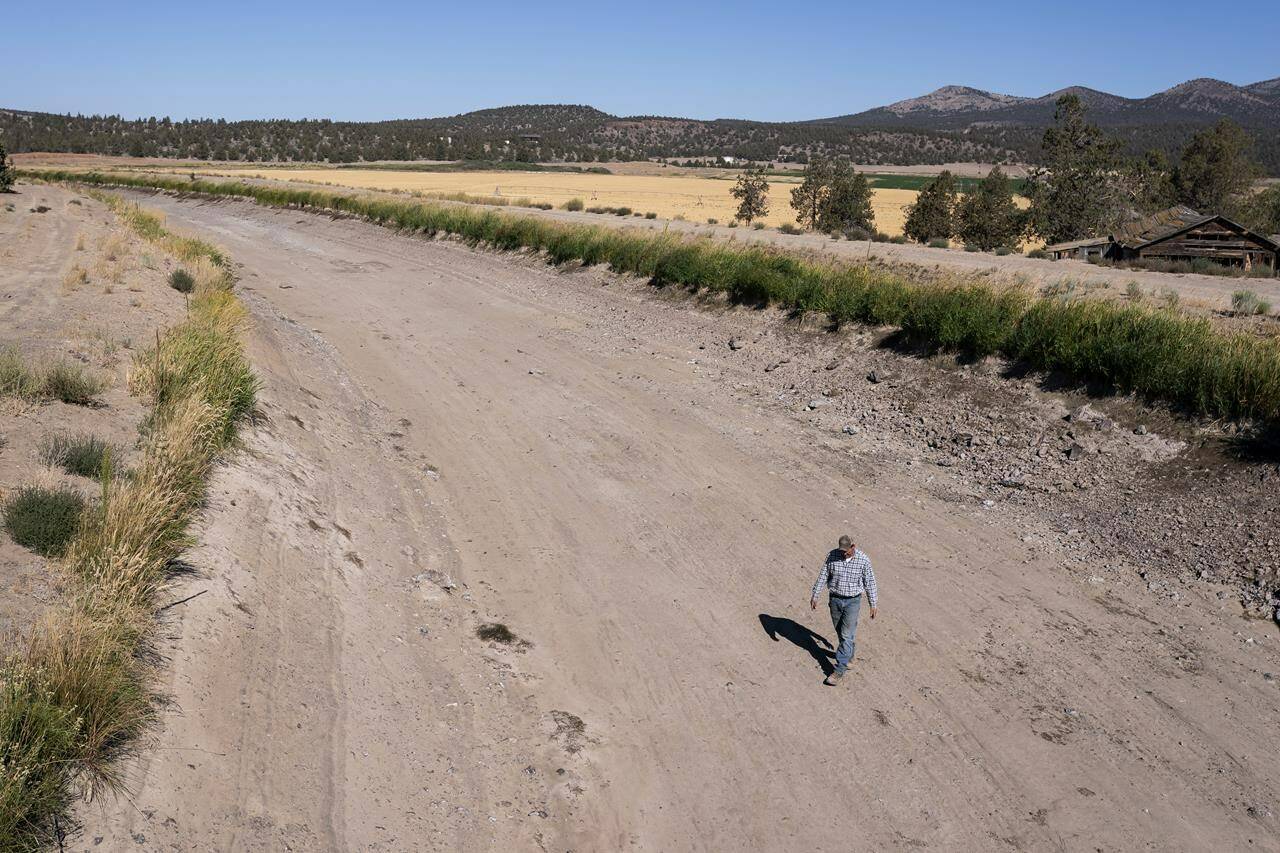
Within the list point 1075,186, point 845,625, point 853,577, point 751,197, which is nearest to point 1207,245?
point 1075,186

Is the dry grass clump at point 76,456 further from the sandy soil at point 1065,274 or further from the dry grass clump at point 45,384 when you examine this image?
the sandy soil at point 1065,274

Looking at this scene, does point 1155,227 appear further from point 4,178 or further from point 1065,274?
point 4,178

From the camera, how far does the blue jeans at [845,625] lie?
7.90 metres

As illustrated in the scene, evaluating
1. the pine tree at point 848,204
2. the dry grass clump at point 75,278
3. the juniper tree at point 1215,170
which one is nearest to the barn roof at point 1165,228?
the pine tree at point 848,204

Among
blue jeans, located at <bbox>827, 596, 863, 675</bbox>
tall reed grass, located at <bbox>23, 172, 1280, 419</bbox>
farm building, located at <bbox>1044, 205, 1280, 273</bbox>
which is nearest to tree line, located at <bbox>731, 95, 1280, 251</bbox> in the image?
farm building, located at <bbox>1044, 205, 1280, 273</bbox>

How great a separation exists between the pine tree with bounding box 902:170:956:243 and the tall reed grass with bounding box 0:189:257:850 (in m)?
43.2

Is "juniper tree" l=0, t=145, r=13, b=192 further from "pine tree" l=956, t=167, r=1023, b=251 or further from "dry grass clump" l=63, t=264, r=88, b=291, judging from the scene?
"pine tree" l=956, t=167, r=1023, b=251

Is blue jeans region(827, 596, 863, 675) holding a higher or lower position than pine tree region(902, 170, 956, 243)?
lower

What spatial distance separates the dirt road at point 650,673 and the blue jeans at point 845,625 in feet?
0.80

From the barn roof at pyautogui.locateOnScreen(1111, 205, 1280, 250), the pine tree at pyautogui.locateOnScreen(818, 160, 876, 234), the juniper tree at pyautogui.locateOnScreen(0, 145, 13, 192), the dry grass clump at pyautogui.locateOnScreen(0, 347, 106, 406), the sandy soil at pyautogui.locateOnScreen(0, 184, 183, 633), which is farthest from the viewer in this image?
the juniper tree at pyautogui.locateOnScreen(0, 145, 13, 192)

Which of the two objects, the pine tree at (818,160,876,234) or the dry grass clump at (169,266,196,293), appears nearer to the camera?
the dry grass clump at (169,266,196,293)

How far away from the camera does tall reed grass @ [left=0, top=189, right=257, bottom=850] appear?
178 inches

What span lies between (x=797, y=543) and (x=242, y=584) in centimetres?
627

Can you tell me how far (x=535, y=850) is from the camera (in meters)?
5.90
